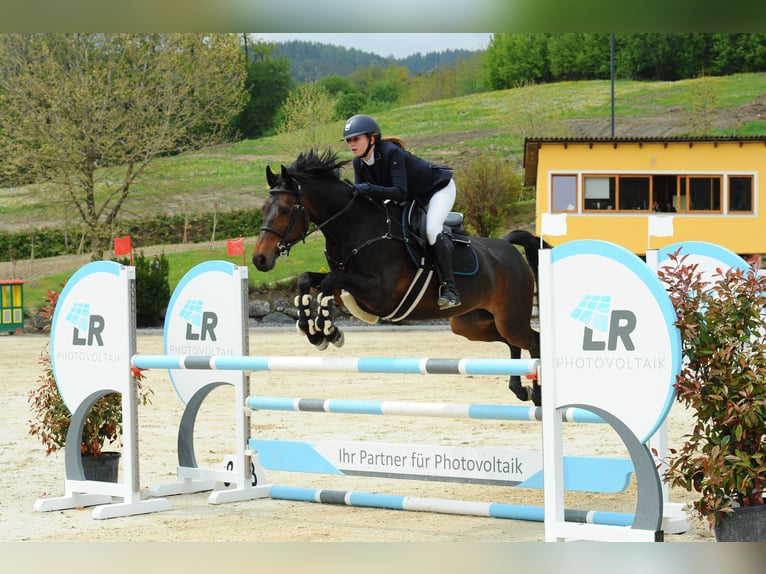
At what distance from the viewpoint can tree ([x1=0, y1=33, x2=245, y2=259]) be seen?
63.5 ft

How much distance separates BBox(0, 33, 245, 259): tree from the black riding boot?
16.0 meters

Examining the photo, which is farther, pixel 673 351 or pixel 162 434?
pixel 162 434

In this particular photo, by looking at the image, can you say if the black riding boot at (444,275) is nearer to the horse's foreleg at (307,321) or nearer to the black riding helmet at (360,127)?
the black riding helmet at (360,127)

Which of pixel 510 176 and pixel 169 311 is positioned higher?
pixel 510 176

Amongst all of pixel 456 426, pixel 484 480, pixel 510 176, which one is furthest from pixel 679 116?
pixel 484 480

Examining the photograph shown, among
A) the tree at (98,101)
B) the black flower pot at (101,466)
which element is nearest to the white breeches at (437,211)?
the black flower pot at (101,466)

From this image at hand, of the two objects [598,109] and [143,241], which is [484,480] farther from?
[598,109]

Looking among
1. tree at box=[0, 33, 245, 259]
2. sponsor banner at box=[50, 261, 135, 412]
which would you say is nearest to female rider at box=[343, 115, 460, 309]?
sponsor banner at box=[50, 261, 135, 412]

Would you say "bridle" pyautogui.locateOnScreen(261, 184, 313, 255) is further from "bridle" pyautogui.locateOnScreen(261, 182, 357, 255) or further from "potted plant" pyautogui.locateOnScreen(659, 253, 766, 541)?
"potted plant" pyautogui.locateOnScreen(659, 253, 766, 541)

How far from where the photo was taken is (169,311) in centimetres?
478

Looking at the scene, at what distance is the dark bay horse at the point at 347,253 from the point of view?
12.7 ft

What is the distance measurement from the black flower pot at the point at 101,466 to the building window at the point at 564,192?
49.1 ft

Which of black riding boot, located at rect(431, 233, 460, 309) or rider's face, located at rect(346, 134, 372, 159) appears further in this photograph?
black riding boot, located at rect(431, 233, 460, 309)

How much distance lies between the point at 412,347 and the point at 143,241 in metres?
17.0
